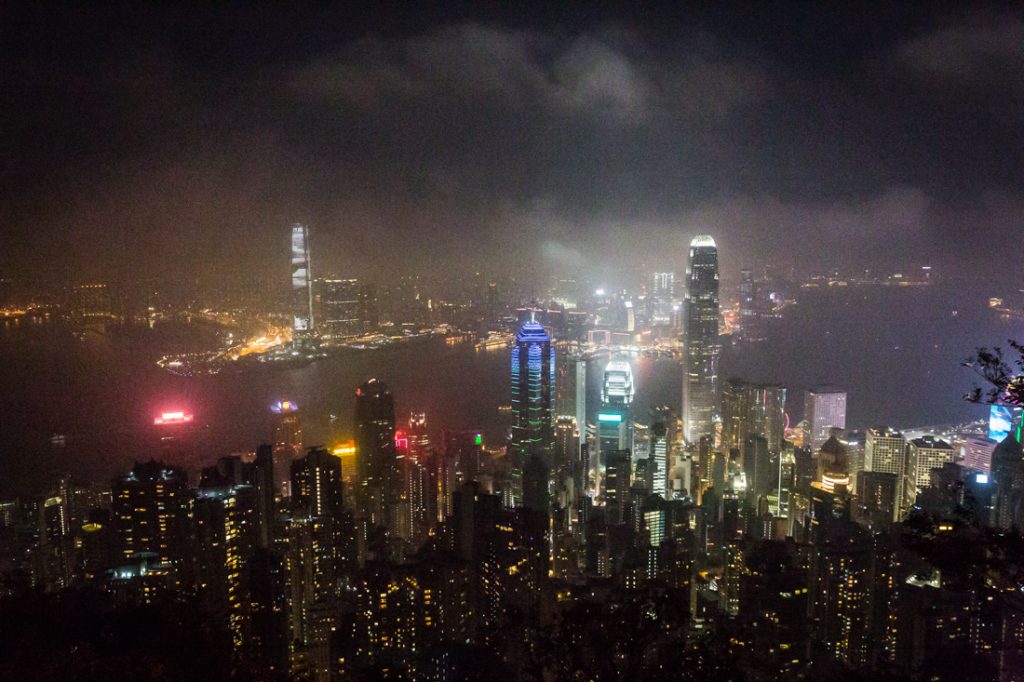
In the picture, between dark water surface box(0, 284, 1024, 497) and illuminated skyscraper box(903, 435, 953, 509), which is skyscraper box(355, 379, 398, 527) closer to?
dark water surface box(0, 284, 1024, 497)

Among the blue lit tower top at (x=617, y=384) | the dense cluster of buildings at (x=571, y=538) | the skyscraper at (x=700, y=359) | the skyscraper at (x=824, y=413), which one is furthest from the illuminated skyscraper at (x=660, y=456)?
the skyscraper at (x=824, y=413)

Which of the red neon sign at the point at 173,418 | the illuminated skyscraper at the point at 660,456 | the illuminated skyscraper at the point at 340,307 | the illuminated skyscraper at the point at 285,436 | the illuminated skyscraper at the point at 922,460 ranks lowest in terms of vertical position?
the illuminated skyscraper at the point at 660,456

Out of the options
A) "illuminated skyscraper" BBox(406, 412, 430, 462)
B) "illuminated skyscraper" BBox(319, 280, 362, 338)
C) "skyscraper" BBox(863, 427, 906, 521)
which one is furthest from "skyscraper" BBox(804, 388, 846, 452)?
"illuminated skyscraper" BBox(319, 280, 362, 338)

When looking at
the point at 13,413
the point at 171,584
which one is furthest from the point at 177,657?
the point at 13,413

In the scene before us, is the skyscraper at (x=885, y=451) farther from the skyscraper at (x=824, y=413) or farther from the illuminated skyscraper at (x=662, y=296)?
the illuminated skyscraper at (x=662, y=296)

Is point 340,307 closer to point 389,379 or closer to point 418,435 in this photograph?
point 389,379

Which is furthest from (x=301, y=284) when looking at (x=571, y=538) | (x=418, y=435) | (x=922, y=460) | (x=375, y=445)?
(x=922, y=460)

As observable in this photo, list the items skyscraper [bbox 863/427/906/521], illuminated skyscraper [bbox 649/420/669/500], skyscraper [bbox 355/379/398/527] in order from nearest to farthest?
skyscraper [bbox 355/379/398/527] → skyscraper [bbox 863/427/906/521] → illuminated skyscraper [bbox 649/420/669/500]
